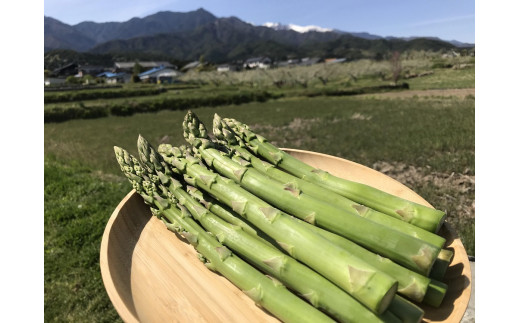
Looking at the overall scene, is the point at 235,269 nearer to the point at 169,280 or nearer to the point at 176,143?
the point at 169,280

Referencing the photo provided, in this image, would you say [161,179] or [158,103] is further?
[158,103]

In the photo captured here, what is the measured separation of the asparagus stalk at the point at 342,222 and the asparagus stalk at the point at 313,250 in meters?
0.13

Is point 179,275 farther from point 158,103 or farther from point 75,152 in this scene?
point 158,103

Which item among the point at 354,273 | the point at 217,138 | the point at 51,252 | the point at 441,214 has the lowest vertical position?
the point at 51,252

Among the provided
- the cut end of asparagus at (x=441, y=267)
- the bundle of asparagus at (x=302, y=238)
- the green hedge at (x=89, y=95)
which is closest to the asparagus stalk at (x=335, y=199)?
the bundle of asparagus at (x=302, y=238)

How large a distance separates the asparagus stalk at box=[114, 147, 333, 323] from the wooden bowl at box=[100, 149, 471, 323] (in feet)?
0.64

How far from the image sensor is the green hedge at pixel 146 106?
35.4 metres

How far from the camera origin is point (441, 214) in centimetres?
255

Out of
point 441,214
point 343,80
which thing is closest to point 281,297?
point 441,214

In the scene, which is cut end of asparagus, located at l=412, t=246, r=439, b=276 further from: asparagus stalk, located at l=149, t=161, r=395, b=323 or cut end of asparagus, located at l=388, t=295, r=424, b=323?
asparagus stalk, located at l=149, t=161, r=395, b=323

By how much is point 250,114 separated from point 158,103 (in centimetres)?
1432

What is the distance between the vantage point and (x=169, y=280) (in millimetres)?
2902

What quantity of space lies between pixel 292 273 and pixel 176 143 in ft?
65.1

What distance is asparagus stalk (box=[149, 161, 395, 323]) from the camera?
6.59 feet
